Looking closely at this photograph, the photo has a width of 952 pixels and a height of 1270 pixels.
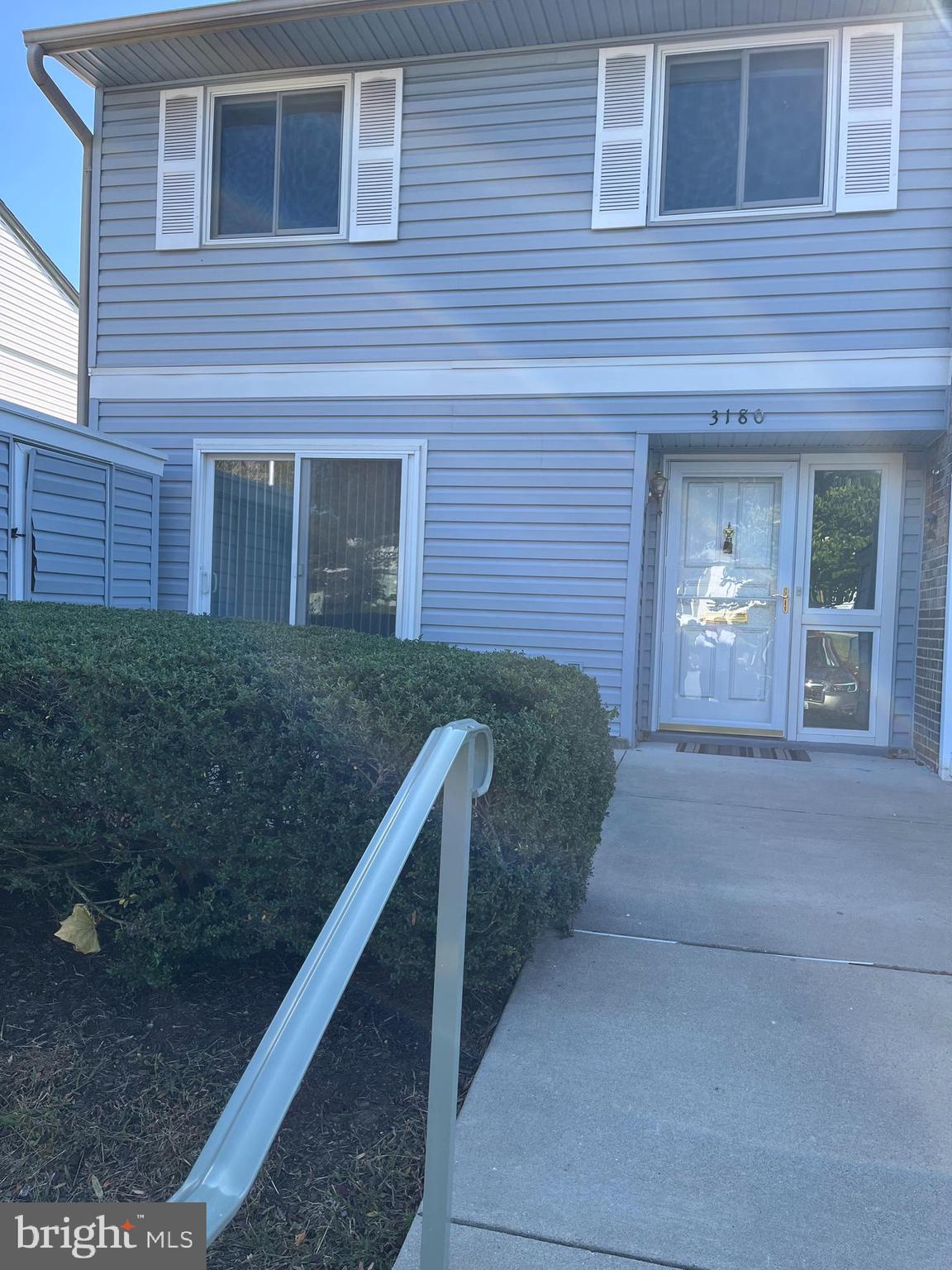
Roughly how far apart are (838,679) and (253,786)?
5.50 metres

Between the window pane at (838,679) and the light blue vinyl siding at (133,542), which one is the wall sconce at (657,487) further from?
the light blue vinyl siding at (133,542)

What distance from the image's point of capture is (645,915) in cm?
354

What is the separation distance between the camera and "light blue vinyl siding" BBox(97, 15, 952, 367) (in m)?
6.32

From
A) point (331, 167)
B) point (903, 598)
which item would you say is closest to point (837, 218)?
point (903, 598)

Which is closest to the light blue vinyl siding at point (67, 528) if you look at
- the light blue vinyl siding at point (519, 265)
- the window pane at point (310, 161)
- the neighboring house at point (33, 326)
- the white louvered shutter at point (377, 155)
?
the light blue vinyl siding at point (519, 265)

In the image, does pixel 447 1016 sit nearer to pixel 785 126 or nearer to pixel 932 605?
pixel 932 605

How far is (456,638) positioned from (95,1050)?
15.6 feet

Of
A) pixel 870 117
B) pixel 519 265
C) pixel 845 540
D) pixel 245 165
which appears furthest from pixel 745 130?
pixel 245 165

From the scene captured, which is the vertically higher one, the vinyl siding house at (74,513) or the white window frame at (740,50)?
the white window frame at (740,50)

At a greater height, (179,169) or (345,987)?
(179,169)

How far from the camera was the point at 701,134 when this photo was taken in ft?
21.9

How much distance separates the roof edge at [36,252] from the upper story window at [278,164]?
7806mm

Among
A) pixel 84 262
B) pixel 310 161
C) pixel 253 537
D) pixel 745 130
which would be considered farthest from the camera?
pixel 84 262

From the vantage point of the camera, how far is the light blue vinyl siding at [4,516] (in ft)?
19.4
